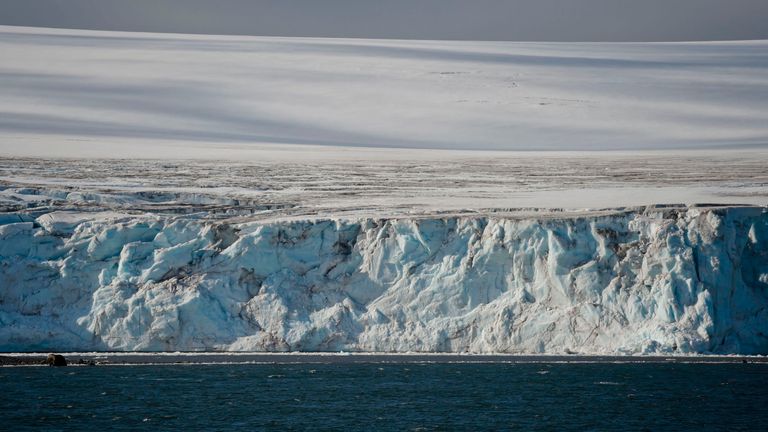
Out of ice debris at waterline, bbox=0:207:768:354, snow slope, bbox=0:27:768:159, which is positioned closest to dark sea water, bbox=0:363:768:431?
ice debris at waterline, bbox=0:207:768:354

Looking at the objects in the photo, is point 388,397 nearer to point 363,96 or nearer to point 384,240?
point 384,240

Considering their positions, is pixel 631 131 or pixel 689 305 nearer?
pixel 689 305

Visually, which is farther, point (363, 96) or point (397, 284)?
point (363, 96)

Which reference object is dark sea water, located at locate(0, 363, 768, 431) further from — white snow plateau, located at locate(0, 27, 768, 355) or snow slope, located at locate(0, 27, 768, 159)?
snow slope, located at locate(0, 27, 768, 159)

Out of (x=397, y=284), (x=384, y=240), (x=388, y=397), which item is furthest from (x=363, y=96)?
(x=388, y=397)

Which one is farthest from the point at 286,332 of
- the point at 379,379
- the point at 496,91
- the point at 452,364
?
the point at 496,91

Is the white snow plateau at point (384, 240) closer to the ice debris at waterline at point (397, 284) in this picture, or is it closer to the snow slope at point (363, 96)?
the ice debris at waterline at point (397, 284)

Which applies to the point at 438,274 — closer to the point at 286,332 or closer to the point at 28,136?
the point at 286,332

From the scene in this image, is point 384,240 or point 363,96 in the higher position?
point 363,96
